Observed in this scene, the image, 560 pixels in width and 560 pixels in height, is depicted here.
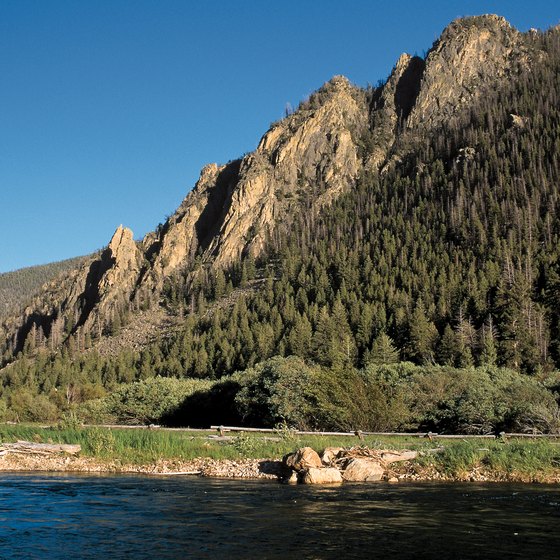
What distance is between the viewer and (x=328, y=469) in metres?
31.2

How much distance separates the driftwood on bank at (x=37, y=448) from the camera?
37.8 m

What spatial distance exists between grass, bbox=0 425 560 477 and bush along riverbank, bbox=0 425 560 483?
0.04 meters

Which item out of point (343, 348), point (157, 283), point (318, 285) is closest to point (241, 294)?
point (318, 285)

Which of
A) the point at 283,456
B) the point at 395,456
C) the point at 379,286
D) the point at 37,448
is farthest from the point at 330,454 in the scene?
the point at 379,286

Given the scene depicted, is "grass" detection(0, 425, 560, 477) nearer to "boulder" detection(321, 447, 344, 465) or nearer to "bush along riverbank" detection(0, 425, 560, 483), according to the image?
"bush along riverbank" detection(0, 425, 560, 483)

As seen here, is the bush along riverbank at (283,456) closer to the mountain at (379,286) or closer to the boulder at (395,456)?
the boulder at (395,456)

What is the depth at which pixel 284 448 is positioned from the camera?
123ft

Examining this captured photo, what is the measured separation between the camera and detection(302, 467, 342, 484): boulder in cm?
3088

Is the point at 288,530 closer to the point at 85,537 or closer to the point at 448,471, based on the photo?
the point at 85,537

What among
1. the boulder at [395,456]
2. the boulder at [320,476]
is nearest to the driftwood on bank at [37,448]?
the boulder at [320,476]

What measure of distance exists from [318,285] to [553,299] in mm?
53409

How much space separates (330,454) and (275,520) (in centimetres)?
1174

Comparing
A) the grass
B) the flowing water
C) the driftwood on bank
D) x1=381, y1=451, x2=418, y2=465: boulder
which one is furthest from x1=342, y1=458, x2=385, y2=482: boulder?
the driftwood on bank

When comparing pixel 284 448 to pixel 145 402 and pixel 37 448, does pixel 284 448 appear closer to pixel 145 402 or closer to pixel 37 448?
pixel 37 448
